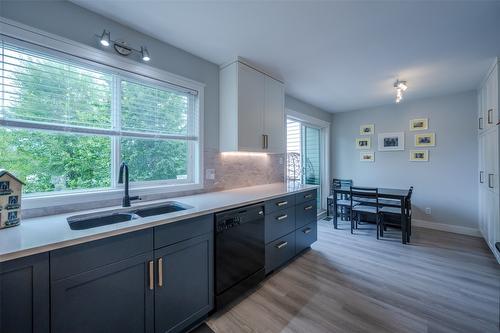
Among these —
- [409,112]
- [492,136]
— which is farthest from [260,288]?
[409,112]

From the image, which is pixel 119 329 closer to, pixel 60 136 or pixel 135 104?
pixel 60 136

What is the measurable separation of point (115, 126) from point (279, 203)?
1790mm

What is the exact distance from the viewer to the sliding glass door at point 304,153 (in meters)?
4.07

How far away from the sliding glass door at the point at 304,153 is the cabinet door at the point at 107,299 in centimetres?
303

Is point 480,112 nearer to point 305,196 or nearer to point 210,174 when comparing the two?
point 305,196

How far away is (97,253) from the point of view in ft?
3.69

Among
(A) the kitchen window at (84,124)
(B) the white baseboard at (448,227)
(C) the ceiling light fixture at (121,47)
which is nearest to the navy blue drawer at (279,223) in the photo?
(A) the kitchen window at (84,124)

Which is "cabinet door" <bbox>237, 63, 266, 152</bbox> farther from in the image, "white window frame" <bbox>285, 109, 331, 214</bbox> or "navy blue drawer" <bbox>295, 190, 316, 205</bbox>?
"white window frame" <bbox>285, 109, 331, 214</bbox>

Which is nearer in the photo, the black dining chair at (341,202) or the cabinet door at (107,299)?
the cabinet door at (107,299)

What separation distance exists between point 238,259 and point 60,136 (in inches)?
68.9

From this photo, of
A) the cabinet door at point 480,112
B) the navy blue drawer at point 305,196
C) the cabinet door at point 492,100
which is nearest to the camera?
the cabinet door at point 492,100

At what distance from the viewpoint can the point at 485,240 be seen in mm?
3229

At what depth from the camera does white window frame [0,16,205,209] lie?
1.42m

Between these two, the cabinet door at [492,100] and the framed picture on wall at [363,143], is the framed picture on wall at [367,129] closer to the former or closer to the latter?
the framed picture on wall at [363,143]
